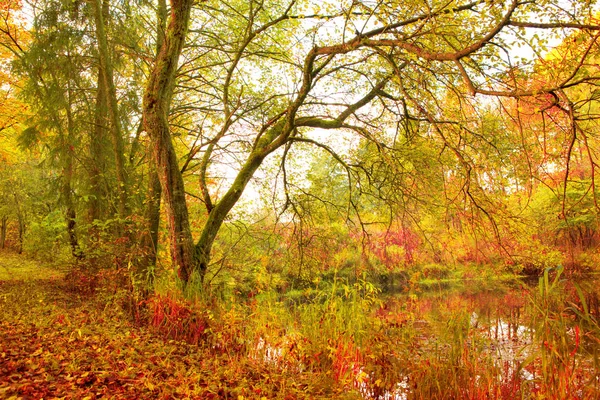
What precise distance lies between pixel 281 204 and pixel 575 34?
5445 mm

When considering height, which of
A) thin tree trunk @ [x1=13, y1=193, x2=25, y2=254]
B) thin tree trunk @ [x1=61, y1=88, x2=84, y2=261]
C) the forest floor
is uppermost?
thin tree trunk @ [x1=61, y1=88, x2=84, y2=261]

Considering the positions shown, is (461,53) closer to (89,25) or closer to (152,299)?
(152,299)

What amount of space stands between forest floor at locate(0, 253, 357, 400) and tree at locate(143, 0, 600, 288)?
169 centimetres

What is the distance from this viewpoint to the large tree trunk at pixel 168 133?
214 inches

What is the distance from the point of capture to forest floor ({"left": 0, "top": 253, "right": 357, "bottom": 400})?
272 cm

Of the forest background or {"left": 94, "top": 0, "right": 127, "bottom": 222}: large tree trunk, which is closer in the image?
the forest background

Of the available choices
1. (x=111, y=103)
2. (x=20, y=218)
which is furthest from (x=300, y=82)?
(x=20, y=218)

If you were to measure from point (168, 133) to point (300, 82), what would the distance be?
7.64 feet

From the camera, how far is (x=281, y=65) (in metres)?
7.37

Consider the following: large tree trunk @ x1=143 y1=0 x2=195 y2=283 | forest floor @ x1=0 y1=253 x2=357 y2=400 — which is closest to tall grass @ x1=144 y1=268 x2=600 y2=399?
forest floor @ x1=0 y1=253 x2=357 y2=400

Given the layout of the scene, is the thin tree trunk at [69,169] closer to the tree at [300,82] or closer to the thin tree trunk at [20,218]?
the tree at [300,82]

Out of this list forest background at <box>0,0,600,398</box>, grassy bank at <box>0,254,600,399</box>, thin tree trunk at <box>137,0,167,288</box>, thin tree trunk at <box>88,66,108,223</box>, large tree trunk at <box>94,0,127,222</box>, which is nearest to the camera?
grassy bank at <box>0,254,600,399</box>

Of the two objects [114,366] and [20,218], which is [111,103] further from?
[20,218]

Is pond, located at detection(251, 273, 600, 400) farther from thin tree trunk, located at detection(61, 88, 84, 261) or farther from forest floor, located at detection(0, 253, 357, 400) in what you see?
thin tree trunk, located at detection(61, 88, 84, 261)
